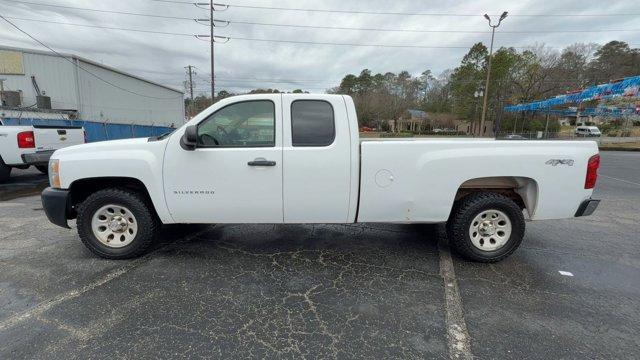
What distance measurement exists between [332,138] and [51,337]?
292cm

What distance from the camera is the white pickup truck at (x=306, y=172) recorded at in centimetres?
353

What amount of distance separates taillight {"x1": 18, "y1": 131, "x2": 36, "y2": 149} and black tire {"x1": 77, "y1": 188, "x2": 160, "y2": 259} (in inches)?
204

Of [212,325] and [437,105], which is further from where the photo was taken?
[437,105]

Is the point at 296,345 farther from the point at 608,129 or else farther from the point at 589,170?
the point at 608,129

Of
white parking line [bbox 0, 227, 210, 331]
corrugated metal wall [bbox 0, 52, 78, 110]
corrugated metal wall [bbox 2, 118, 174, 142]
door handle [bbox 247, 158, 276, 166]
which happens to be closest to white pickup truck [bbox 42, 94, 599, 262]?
door handle [bbox 247, 158, 276, 166]

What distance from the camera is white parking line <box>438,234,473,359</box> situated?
96.2 inches

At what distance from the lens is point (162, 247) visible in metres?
4.31

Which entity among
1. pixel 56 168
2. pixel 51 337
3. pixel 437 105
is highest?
pixel 437 105

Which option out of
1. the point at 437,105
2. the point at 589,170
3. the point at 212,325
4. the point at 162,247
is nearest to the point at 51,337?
the point at 212,325

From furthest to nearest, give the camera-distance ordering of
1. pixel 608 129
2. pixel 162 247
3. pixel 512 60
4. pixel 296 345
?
pixel 608 129 → pixel 512 60 → pixel 162 247 → pixel 296 345

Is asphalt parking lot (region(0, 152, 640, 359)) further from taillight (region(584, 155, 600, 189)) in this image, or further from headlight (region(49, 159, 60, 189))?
taillight (region(584, 155, 600, 189))

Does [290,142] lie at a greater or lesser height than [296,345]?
greater

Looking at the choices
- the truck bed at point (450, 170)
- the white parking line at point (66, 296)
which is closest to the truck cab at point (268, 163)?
the truck bed at point (450, 170)

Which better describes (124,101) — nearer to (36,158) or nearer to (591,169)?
(36,158)
